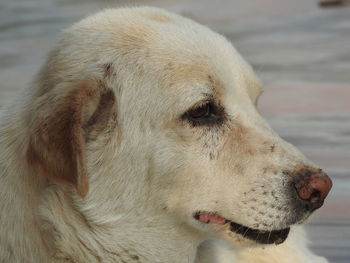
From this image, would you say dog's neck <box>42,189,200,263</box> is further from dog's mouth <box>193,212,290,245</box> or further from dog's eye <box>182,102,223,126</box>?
dog's eye <box>182,102,223,126</box>

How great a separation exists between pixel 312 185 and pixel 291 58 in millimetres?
5668

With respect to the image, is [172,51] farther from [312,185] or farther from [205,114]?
[312,185]

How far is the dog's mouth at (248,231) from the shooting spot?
4.88m

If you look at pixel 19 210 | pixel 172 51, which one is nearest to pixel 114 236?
pixel 19 210

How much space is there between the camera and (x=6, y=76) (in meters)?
10.3

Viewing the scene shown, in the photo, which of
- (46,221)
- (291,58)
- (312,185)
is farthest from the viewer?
(291,58)

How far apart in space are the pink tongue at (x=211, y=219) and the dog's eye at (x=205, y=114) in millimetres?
387

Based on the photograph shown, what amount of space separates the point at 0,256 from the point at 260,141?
1199mm

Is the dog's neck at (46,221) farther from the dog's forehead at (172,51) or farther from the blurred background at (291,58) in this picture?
the blurred background at (291,58)

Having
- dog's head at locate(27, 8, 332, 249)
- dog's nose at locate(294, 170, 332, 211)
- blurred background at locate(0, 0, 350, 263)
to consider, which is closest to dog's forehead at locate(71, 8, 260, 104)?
dog's head at locate(27, 8, 332, 249)

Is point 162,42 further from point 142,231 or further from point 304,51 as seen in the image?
point 304,51

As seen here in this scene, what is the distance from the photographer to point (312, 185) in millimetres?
4723

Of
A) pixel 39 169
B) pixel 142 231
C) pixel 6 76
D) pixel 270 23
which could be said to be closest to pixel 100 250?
pixel 142 231

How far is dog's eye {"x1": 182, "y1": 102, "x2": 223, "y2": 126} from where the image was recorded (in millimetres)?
4883
